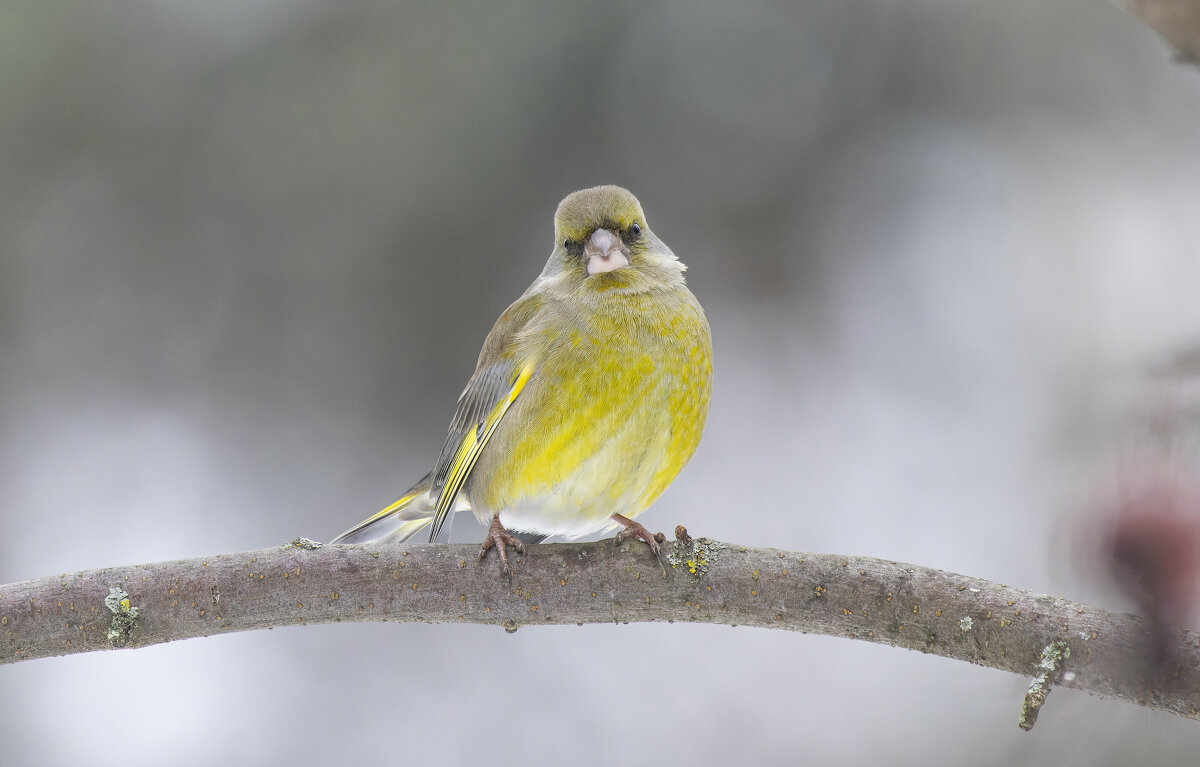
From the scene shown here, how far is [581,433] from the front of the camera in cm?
283

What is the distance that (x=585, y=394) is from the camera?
2.84 meters

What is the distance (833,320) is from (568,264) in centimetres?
221

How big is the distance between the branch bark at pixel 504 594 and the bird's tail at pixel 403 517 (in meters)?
0.79

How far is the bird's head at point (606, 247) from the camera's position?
3.05m

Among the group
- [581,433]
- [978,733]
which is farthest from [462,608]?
[978,733]

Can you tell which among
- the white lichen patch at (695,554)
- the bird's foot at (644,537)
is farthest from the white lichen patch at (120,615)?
the white lichen patch at (695,554)

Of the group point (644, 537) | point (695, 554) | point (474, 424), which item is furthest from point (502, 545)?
point (474, 424)

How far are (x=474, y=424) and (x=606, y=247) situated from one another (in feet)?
2.32

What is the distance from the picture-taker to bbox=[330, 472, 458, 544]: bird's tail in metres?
3.38

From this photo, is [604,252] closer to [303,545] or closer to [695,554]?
[695,554]

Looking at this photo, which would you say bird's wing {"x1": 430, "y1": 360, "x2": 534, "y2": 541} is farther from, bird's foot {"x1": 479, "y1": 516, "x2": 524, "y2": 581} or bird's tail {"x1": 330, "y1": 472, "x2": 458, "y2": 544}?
bird's foot {"x1": 479, "y1": 516, "x2": 524, "y2": 581}

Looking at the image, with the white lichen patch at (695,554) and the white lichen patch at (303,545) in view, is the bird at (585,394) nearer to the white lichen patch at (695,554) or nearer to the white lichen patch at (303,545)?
the white lichen patch at (695,554)

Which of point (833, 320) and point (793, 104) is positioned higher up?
point (793, 104)

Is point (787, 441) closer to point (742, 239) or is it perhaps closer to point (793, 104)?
point (742, 239)
